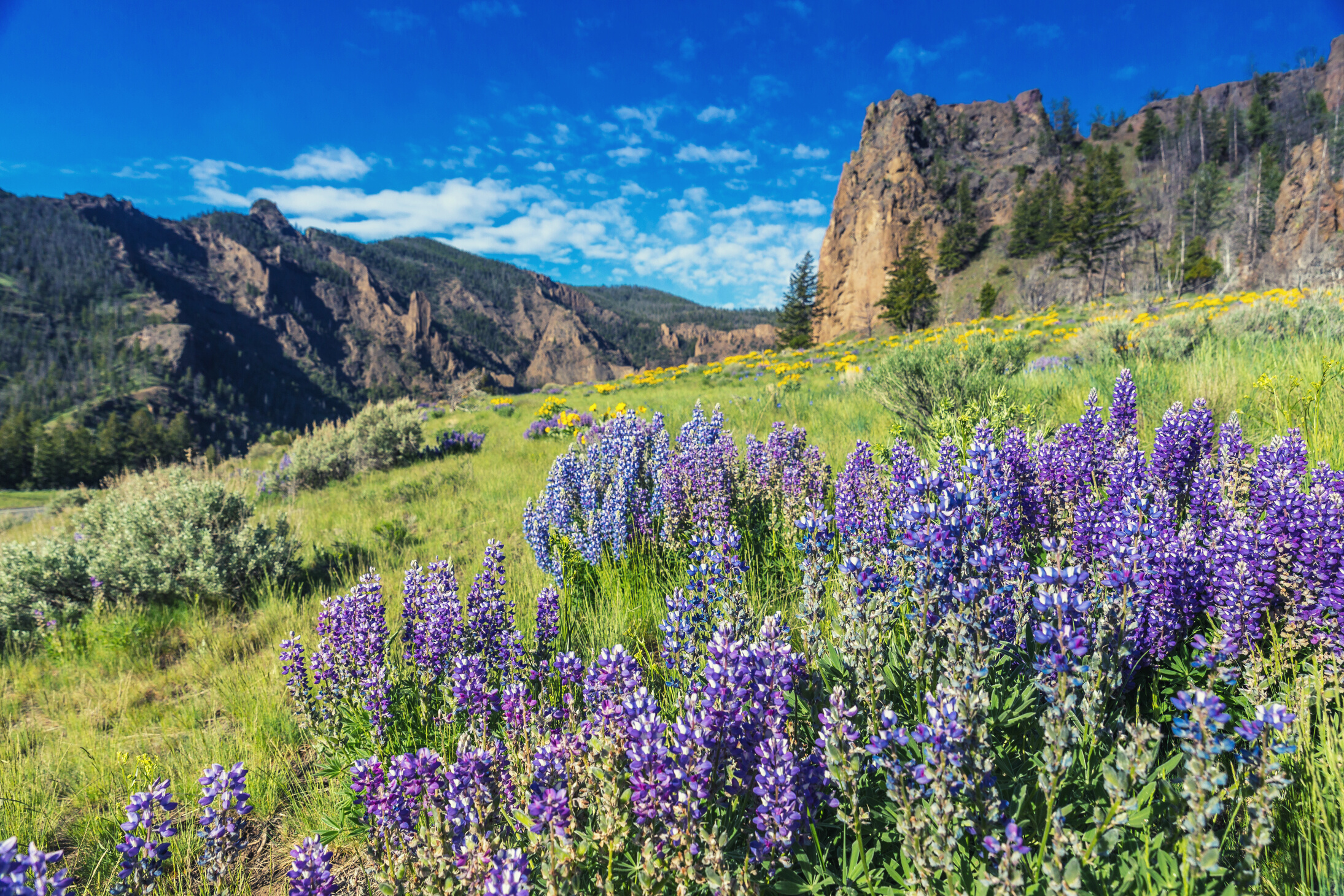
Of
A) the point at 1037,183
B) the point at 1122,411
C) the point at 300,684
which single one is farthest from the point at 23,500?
the point at 1037,183

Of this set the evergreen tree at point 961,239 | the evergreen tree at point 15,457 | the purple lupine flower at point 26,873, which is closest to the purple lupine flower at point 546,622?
the purple lupine flower at point 26,873

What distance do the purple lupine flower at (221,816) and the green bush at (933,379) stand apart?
5.42m

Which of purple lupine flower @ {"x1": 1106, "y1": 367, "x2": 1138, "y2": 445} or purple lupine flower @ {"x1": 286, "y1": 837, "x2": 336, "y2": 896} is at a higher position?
purple lupine flower @ {"x1": 1106, "y1": 367, "x2": 1138, "y2": 445}

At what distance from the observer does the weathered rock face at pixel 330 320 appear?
114500 mm

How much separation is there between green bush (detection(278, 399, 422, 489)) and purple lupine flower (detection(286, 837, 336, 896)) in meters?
9.92

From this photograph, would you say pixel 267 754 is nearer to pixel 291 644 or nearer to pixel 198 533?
pixel 291 644

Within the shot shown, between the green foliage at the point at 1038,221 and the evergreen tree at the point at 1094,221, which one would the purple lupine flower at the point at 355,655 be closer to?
the evergreen tree at the point at 1094,221

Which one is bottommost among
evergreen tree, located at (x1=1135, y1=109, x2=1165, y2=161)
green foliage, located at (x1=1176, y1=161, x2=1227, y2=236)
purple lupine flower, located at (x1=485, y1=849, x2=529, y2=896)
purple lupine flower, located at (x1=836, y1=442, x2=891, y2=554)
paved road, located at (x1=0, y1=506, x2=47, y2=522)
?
paved road, located at (x1=0, y1=506, x2=47, y2=522)

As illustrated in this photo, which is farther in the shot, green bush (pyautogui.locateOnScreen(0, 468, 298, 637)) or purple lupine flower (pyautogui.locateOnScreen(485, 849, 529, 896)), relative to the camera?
green bush (pyautogui.locateOnScreen(0, 468, 298, 637))

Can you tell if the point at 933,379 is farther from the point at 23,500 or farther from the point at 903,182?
the point at 903,182

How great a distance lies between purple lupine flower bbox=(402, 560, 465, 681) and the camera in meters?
2.47

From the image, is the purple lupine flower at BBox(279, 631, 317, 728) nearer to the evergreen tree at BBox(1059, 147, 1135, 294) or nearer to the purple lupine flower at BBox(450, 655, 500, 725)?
the purple lupine flower at BBox(450, 655, 500, 725)

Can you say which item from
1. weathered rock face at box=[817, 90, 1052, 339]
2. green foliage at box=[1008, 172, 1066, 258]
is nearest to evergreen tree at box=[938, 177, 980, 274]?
weathered rock face at box=[817, 90, 1052, 339]

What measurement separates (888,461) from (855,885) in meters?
3.29
